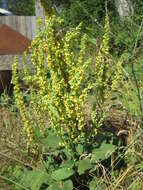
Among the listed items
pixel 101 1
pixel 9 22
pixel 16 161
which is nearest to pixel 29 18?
pixel 9 22

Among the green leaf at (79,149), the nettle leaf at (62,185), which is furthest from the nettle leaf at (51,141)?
the nettle leaf at (62,185)

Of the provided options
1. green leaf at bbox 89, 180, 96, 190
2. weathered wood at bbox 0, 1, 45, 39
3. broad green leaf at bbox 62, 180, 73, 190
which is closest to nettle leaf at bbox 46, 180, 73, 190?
broad green leaf at bbox 62, 180, 73, 190

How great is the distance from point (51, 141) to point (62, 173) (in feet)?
0.69

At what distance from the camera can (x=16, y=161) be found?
2.68 m

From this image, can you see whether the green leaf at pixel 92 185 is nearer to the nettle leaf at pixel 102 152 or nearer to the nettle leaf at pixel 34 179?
the nettle leaf at pixel 102 152

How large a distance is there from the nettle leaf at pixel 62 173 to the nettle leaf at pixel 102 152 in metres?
0.15

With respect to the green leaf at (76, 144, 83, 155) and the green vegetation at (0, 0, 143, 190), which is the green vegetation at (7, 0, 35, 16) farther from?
the green leaf at (76, 144, 83, 155)

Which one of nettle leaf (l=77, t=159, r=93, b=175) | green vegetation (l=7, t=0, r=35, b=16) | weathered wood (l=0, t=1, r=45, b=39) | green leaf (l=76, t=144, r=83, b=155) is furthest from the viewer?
green vegetation (l=7, t=0, r=35, b=16)

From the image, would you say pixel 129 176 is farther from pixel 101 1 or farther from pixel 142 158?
pixel 101 1

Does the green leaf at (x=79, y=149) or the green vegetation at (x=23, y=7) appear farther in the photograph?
the green vegetation at (x=23, y=7)

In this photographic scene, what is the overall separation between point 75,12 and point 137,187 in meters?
7.33

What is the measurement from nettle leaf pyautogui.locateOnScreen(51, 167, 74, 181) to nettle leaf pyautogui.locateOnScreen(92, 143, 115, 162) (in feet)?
0.50

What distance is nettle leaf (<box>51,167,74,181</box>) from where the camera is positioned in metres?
2.18

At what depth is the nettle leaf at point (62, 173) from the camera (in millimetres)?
2184
